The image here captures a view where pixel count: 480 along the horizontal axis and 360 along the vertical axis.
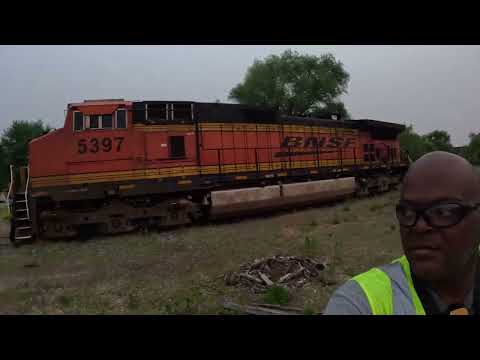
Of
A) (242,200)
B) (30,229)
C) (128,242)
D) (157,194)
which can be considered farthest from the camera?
(242,200)

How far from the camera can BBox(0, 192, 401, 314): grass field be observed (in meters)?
5.41

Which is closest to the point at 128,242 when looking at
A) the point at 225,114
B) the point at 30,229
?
the point at 30,229

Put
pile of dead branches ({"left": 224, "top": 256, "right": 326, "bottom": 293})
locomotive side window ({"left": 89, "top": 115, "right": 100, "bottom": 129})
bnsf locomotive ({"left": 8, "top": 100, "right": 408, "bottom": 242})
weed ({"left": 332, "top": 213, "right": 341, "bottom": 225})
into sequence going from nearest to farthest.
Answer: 1. pile of dead branches ({"left": 224, "top": 256, "right": 326, "bottom": 293})
2. bnsf locomotive ({"left": 8, "top": 100, "right": 408, "bottom": 242})
3. locomotive side window ({"left": 89, "top": 115, "right": 100, "bottom": 129})
4. weed ({"left": 332, "top": 213, "right": 341, "bottom": 225})

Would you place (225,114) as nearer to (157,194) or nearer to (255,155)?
(255,155)

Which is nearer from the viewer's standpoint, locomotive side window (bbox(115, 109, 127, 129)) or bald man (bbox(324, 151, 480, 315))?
bald man (bbox(324, 151, 480, 315))

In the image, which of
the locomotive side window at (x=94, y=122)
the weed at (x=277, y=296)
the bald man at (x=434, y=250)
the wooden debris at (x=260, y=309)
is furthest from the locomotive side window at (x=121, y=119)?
the bald man at (x=434, y=250)

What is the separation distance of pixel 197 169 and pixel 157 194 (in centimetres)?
147

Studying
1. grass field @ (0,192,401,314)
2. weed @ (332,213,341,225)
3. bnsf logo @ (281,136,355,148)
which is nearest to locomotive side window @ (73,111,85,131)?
grass field @ (0,192,401,314)

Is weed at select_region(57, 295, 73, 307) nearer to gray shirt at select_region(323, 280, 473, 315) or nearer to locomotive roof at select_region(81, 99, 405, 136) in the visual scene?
gray shirt at select_region(323, 280, 473, 315)

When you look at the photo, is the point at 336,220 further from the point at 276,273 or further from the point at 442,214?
the point at 442,214

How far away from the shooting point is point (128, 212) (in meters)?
10.4

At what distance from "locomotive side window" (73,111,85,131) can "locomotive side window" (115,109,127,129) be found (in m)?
0.92

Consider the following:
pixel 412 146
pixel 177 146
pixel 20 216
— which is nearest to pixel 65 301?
pixel 20 216

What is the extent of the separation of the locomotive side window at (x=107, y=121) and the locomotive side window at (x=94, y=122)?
0.47 ft
